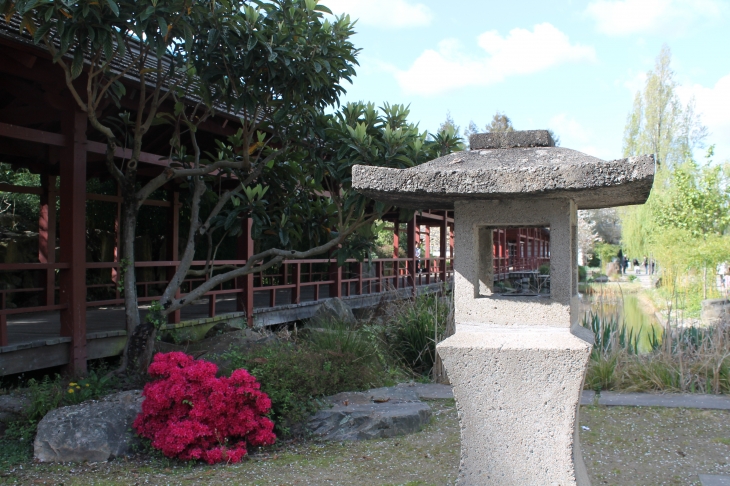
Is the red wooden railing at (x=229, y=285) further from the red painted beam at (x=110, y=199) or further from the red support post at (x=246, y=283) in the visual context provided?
the red painted beam at (x=110, y=199)

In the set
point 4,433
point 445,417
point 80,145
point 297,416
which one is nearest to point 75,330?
point 4,433

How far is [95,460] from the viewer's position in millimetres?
4121

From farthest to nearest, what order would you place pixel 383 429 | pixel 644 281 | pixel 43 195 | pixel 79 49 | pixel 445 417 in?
pixel 644 281, pixel 43 195, pixel 445 417, pixel 383 429, pixel 79 49

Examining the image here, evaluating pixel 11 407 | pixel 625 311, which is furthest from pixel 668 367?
pixel 625 311

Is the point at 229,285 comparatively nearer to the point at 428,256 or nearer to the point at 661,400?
the point at 428,256

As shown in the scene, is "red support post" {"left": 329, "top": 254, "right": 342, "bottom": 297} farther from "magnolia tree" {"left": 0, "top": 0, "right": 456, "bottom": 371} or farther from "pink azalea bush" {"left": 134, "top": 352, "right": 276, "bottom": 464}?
"pink azalea bush" {"left": 134, "top": 352, "right": 276, "bottom": 464}

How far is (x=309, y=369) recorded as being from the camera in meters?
5.25

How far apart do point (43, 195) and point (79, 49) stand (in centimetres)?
526

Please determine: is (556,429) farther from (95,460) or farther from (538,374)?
(95,460)

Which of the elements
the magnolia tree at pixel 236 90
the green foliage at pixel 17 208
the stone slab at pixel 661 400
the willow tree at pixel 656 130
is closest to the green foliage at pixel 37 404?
the magnolia tree at pixel 236 90

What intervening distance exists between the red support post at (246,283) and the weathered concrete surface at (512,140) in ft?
17.5

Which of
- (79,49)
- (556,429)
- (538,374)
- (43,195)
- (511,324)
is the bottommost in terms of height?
(556,429)

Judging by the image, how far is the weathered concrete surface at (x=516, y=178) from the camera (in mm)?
2475

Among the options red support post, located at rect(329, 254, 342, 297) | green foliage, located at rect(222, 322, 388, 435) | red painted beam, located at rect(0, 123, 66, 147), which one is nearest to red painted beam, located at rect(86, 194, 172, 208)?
red painted beam, located at rect(0, 123, 66, 147)
